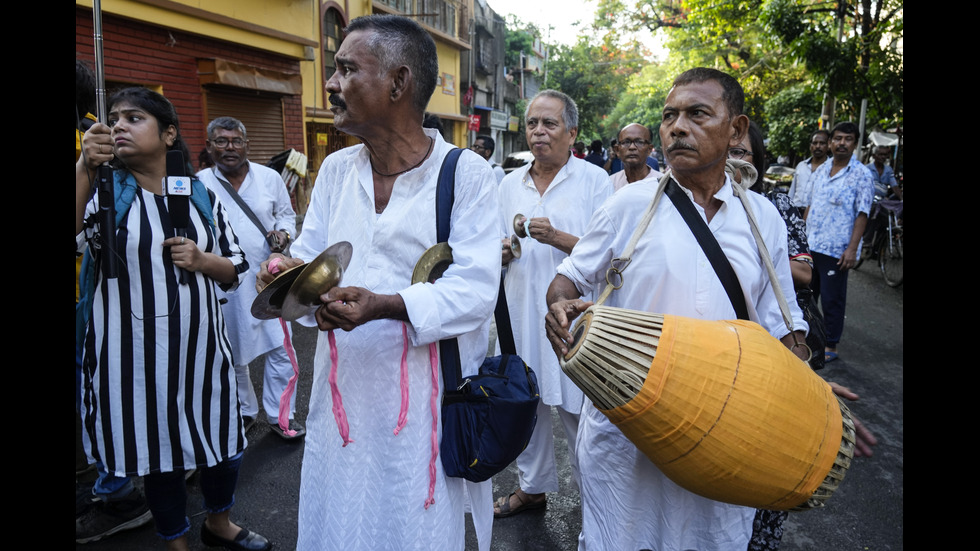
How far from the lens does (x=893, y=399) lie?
4.89 m

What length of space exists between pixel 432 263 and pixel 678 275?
76cm

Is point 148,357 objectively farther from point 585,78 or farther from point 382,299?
point 585,78

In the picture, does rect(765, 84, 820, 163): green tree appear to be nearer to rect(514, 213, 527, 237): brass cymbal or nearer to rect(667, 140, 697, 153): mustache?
rect(514, 213, 527, 237): brass cymbal

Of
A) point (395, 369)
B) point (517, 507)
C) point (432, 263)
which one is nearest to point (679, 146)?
point (432, 263)

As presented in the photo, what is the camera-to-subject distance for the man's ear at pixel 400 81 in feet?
6.08

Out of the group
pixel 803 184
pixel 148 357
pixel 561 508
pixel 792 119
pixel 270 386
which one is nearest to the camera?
pixel 148 357

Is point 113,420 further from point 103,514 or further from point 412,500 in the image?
point 412,500

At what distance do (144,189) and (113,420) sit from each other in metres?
0.93

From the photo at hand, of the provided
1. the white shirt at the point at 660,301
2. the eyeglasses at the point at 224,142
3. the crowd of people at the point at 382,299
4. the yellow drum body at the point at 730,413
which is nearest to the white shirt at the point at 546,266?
the crowd of people at the point at 382,299

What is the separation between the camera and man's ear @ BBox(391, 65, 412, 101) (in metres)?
1.85

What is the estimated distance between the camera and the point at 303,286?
1.57 meters

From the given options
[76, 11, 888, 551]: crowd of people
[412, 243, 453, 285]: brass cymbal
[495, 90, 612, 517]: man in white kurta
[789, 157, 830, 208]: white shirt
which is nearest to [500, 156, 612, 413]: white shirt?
[495, 90, 612, 517]: man in white kurta

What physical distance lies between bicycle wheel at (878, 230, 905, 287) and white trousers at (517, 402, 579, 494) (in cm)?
773

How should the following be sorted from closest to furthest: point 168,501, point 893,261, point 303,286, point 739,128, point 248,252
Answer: point 303,286
point 739,128
point 168,501
point 248,252
point 893,261
